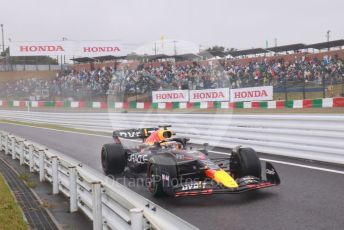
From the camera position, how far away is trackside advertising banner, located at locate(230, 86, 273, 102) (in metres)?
20.5

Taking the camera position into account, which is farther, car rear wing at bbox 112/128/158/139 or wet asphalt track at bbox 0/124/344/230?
car rear wing at bbox 112/128/158/139

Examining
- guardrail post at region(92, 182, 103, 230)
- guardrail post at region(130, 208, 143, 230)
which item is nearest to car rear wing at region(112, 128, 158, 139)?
guardrail post at region(92, 182, 103, 230)

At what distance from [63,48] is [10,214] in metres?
44.8

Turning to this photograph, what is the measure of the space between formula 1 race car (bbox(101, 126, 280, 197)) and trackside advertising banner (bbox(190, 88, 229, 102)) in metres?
13.4

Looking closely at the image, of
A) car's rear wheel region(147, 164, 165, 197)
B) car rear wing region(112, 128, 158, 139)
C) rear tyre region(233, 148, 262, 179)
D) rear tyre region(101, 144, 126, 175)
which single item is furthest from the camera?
car rear wing region(112, 128, 158, 139)

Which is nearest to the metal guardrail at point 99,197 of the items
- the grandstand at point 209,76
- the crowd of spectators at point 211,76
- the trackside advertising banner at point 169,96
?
the grandstand at point 209,76

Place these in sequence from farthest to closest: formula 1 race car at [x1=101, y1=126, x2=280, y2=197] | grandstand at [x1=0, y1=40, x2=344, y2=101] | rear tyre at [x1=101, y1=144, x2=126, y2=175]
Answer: grandstand at [x1=0, y1=40, x2=344, y2=101], rear tyre at [x1=101, y1=144, x2=126, y2=175], formula 1 race car at [x1=101, y1=126, x2=280, y2=197]

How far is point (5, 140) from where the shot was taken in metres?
13.8

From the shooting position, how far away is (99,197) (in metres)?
5.27

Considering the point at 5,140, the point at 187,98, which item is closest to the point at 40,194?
the point at 5,140

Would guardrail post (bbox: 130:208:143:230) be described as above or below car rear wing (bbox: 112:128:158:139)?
below

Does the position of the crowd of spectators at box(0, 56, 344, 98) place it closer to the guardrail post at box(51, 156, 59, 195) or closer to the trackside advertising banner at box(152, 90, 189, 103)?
the trackside advertising banner at box(152, 90, 189, 103)

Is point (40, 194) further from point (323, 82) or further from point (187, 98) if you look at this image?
point (187, 98)

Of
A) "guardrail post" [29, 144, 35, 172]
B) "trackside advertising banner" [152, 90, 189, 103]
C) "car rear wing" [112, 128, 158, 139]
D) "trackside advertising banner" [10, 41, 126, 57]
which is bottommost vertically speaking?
"guardrail post" [29, 144, 35, 172]
